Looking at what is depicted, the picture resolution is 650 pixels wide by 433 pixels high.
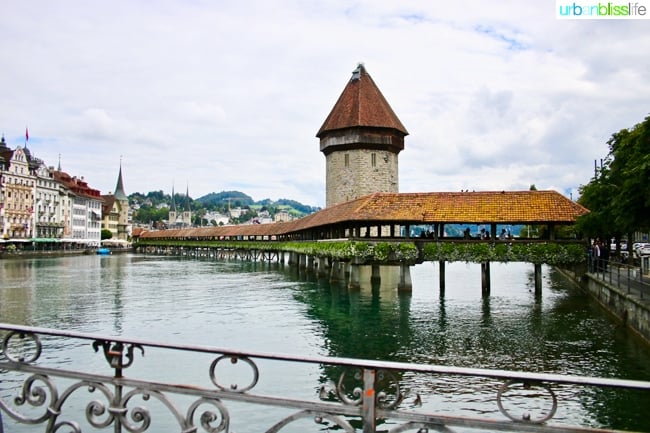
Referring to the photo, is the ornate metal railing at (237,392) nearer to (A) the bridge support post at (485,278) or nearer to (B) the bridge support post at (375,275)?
(A) the bridge support post at (485,278)

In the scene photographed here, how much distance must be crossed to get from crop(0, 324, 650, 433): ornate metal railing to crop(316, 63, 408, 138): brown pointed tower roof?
3105 centimetres

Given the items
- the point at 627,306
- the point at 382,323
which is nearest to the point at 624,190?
the point at 627,306

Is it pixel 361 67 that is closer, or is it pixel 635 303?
pixel 635 303

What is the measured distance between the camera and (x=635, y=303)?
1309 centimetres

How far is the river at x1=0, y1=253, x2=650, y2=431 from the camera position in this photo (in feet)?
36.3

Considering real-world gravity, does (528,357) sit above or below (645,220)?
below

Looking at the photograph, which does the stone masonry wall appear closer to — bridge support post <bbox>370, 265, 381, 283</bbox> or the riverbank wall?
bridge support post <bbox>370, 265, 381, 283</bbox>

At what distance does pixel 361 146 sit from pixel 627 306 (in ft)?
92.9

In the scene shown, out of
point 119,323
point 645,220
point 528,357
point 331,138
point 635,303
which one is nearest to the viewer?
point 528,357

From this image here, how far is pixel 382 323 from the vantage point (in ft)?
52.0

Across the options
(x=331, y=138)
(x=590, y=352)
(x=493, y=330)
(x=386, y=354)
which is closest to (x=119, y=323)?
(x=386, y=354)

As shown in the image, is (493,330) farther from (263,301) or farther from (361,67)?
(361,67)

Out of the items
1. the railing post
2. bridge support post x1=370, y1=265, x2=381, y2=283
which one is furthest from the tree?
the railing post

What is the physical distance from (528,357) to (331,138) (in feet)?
105
